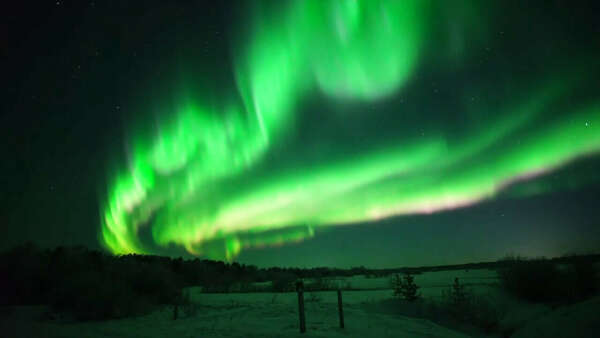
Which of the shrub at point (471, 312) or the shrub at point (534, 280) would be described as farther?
the shrub at point (534, 280)

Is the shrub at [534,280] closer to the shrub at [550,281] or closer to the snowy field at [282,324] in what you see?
the shrub at [550,281]

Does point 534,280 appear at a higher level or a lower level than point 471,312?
higher

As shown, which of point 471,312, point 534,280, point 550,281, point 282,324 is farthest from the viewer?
point 534,280

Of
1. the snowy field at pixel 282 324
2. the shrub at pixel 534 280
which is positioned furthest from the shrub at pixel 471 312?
the shrub at pixel 534 280

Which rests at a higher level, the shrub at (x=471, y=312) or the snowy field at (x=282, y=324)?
the snowy field at (x=282, y=324)

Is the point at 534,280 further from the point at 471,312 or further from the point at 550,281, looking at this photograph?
the point at 471,312

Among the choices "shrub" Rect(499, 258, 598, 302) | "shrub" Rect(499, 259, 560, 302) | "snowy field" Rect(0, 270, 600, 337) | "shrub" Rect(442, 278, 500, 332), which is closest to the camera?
"snowy field" Rect(0, 270, 600, 337)

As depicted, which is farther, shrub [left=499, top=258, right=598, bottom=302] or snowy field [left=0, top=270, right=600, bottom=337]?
shrub [left=499, top=258, right=598, bottom=302]

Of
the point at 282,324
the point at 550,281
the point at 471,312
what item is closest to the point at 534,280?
the point at 550,281

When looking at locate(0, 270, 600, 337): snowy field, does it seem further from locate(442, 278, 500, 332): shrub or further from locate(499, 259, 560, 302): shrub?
locate(499, 259, 560, 302): shrub

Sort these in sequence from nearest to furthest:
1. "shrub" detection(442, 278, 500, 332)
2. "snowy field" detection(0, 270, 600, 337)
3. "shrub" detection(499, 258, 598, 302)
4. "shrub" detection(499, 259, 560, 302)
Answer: "snowy field" detection(0, 270, 600, 337) < "shrub" detection(442, 278, 500, 332) < "shrub" detection(499, 258, 598, 302) < "shrub" detection(499, 259, 560, 302)

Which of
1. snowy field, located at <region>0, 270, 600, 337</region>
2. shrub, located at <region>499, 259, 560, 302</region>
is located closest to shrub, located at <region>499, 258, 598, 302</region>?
shrub, located at <region>499, 259, 560, 302</region>

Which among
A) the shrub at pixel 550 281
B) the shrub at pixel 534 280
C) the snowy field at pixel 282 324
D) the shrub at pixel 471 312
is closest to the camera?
the snowy field at pixel 282 324

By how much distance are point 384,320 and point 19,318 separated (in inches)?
791
